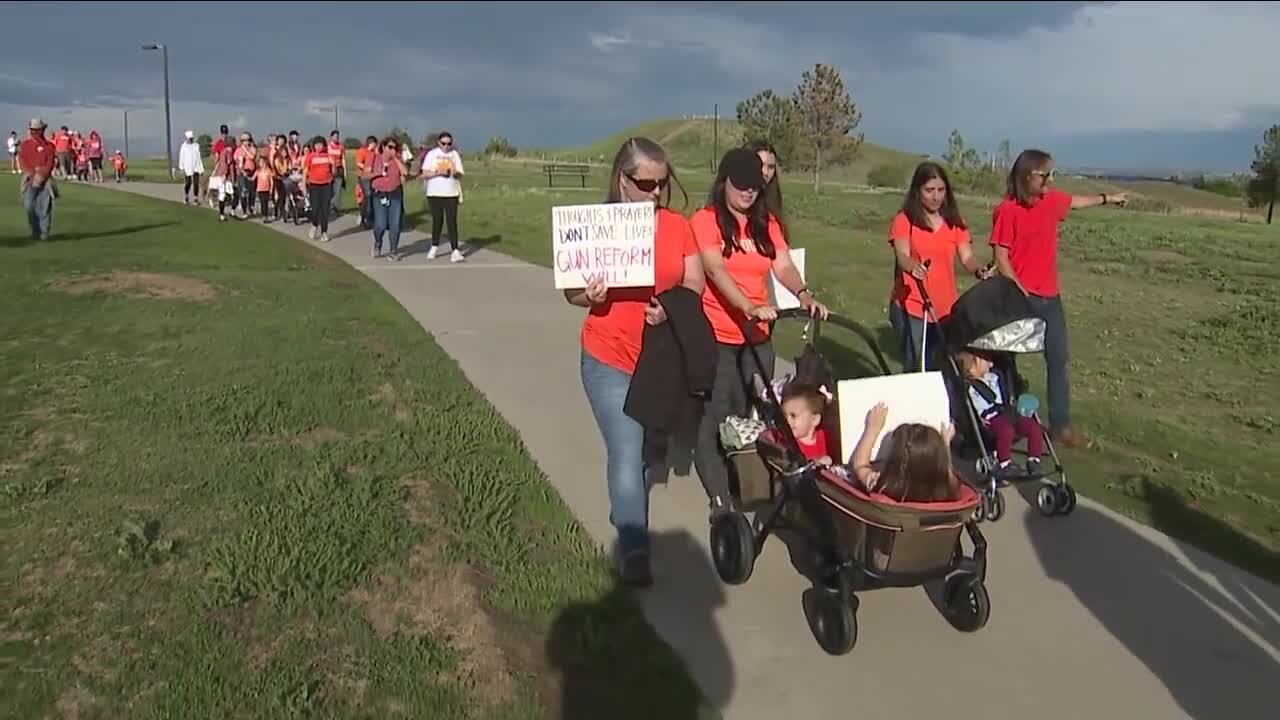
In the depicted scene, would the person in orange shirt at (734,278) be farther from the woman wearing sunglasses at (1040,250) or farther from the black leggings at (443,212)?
the black leggings at (443,212)

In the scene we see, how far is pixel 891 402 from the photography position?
4691 millimetres

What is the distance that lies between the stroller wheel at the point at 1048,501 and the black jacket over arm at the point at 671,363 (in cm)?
222

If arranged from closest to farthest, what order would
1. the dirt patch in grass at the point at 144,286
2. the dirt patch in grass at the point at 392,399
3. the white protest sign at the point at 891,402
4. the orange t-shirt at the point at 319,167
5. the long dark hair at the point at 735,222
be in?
the white protest sign at the point at 891,402
the long dark hair at the point at 735,222
the dirt patch in grass at the point at 392,399
the dirt patch in grass at the point at 144,286
the orange t-shirt at the point at 319,167

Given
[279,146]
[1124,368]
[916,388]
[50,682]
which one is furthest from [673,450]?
[279,146]

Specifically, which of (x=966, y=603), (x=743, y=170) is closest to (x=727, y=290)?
(x=743, y=170)

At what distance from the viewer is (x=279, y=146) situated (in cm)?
2159

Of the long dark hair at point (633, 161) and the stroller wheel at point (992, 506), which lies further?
the stroller wheel at point (992, 506)

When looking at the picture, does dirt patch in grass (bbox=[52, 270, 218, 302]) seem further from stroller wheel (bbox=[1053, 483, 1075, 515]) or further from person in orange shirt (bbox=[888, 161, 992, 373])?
stroller wheel (bbox=[1053, 483, 1075, 515])

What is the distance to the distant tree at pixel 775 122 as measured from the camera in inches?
2689

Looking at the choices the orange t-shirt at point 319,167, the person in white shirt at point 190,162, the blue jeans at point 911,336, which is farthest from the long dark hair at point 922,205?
the person in white shirt at point 190,162

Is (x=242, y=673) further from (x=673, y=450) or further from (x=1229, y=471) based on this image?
(x=1229, y=471)

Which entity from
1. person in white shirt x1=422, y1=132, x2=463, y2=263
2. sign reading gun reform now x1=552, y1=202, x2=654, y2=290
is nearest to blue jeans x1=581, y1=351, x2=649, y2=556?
sign reading gun reform now x1=552, y1=202, x2=654, y2=290

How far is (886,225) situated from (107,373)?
21975 millimetres

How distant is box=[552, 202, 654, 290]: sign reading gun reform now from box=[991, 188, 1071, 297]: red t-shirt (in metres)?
3.24
